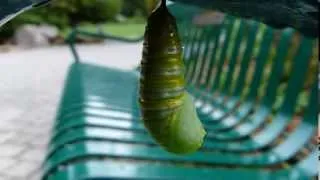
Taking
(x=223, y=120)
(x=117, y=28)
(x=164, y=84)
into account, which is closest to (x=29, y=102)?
(x=223, y=120)

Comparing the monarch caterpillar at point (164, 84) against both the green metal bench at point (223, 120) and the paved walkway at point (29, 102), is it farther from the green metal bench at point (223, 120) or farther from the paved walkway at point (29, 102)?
the paved walkway at point (29, 102)

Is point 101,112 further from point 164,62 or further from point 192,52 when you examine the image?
point 164,62

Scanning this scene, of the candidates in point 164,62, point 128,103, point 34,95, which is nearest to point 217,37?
point 128,103

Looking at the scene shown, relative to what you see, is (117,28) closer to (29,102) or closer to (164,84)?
(29,102)

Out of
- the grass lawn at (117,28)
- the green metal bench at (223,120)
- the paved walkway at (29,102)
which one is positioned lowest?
the grass lawn at (117,28)

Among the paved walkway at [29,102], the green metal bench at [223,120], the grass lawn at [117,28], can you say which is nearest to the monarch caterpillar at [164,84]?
the green metal bench at [223,120]

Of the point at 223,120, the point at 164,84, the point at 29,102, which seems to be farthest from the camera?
the point at 29,102

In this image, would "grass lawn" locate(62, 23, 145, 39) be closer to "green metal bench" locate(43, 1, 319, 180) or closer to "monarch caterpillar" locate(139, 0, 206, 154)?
"green metal bench" locate(43, 1, 319, 180)
